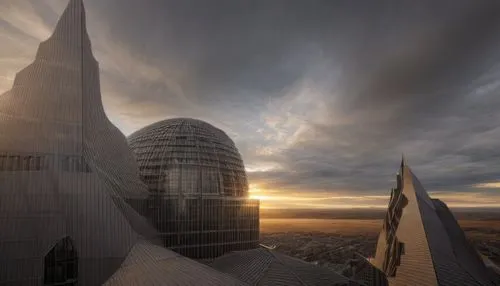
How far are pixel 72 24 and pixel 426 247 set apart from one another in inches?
1435

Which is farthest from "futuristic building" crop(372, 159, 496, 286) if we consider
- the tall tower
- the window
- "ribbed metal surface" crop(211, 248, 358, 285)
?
the window

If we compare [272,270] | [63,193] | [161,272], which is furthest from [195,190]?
[161,272]

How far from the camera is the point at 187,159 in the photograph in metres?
48.5

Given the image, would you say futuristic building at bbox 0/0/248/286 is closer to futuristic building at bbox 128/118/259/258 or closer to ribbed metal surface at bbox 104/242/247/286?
ribbed metal surface at bbox 104/242/247/286

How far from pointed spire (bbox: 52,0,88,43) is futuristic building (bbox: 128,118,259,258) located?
20.9 m

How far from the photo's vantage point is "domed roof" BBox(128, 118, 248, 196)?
4709 centimetres

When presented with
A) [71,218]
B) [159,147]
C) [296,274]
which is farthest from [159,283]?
[159,147]

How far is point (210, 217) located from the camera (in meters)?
A: 46.2

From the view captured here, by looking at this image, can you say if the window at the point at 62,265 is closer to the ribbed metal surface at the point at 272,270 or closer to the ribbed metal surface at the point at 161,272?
the ribbed metal surface at the point at 161,272

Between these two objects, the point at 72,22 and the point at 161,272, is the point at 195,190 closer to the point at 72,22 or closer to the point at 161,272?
the point at 161,272

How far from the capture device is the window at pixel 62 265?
25.0m

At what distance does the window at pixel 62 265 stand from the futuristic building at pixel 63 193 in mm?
64

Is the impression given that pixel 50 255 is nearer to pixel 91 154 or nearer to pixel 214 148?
pixel 91 154

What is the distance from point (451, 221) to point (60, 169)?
37.2 m
